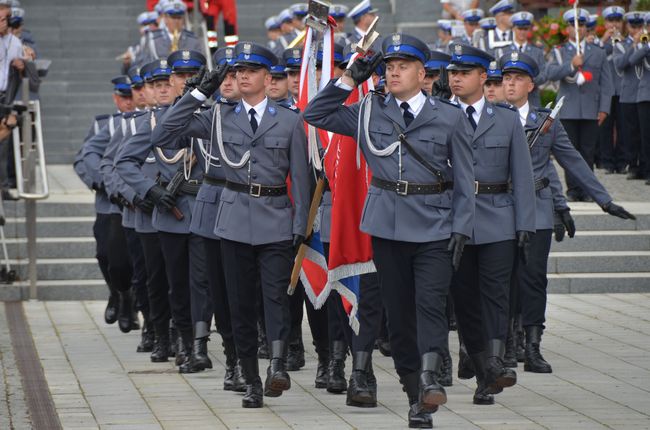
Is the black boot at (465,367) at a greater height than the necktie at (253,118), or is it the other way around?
the necktie at (253,118)

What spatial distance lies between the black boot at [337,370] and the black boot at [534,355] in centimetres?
149

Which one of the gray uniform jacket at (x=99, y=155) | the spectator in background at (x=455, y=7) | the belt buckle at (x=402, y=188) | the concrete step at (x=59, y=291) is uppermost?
the spectator in background at (x=455, y=7)

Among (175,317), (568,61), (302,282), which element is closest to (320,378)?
(302,282)

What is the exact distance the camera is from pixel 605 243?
54.0 feet

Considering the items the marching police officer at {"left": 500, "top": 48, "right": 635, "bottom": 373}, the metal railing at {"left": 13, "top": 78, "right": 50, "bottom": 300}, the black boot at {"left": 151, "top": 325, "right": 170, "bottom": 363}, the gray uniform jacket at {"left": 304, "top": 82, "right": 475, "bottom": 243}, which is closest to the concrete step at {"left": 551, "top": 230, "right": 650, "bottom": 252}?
the marching police officer at {"left": 500, "top": 48, "right": 635, "bottom": 373}

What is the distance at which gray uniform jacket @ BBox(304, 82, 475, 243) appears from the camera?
8.84 m

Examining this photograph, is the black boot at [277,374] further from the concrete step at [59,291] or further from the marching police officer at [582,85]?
the marching police officer at [582,85]

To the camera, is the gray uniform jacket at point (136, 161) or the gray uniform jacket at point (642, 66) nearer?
the gray uniform jacket at point (136, 161)

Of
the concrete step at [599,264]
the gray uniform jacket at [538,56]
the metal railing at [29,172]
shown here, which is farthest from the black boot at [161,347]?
the gray uniform jacket at [538,56]

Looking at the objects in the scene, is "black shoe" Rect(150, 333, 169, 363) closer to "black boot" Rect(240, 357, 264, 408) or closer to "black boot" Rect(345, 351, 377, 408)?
"black boot" Rect(240, 357, 264, 408)

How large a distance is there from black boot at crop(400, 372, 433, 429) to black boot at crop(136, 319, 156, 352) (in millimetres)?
3923

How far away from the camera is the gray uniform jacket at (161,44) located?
63.9ft

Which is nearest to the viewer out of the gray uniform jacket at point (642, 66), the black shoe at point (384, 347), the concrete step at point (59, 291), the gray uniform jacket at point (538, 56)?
the black shoe at point (384, 347)

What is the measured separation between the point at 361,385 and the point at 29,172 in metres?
7.25
